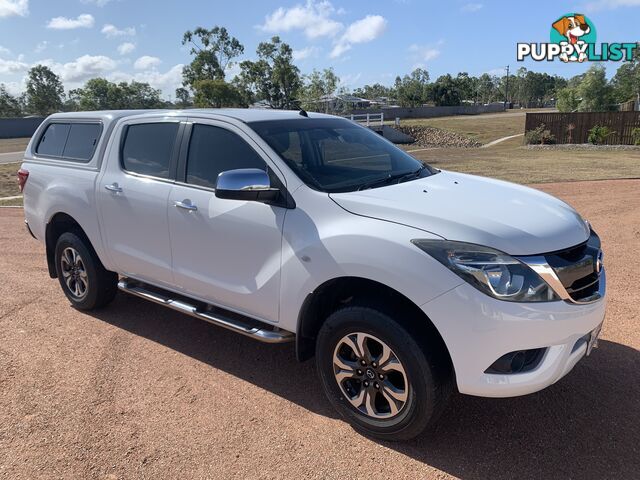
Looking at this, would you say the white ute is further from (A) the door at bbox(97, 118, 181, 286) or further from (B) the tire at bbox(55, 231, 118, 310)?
(B) the tire at bbox(55, 231, 118, 310)

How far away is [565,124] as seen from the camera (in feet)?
87.5

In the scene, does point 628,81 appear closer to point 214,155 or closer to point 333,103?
point 333,103

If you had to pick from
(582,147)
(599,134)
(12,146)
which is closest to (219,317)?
(582,147)

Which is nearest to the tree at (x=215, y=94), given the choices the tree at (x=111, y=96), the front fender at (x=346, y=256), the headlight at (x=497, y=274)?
the tree at (x=111, y=96)

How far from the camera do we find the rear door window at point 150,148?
4.17 metres

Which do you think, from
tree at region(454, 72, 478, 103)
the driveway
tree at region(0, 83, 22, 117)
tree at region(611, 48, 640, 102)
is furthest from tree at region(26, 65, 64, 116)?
the driveway

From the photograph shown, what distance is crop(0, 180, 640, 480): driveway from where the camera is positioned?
9.53ft

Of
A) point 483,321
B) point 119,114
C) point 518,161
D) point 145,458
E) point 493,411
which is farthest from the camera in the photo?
point 518,161

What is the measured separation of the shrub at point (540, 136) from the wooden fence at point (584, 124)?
11.8 inches

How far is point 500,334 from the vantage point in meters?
2.59

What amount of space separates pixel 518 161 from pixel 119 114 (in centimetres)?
1713

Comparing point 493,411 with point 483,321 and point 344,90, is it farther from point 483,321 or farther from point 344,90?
point 344,90

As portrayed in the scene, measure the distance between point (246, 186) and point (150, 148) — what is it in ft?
5.12

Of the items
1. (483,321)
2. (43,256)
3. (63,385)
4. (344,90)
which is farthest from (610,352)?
(344,90)
